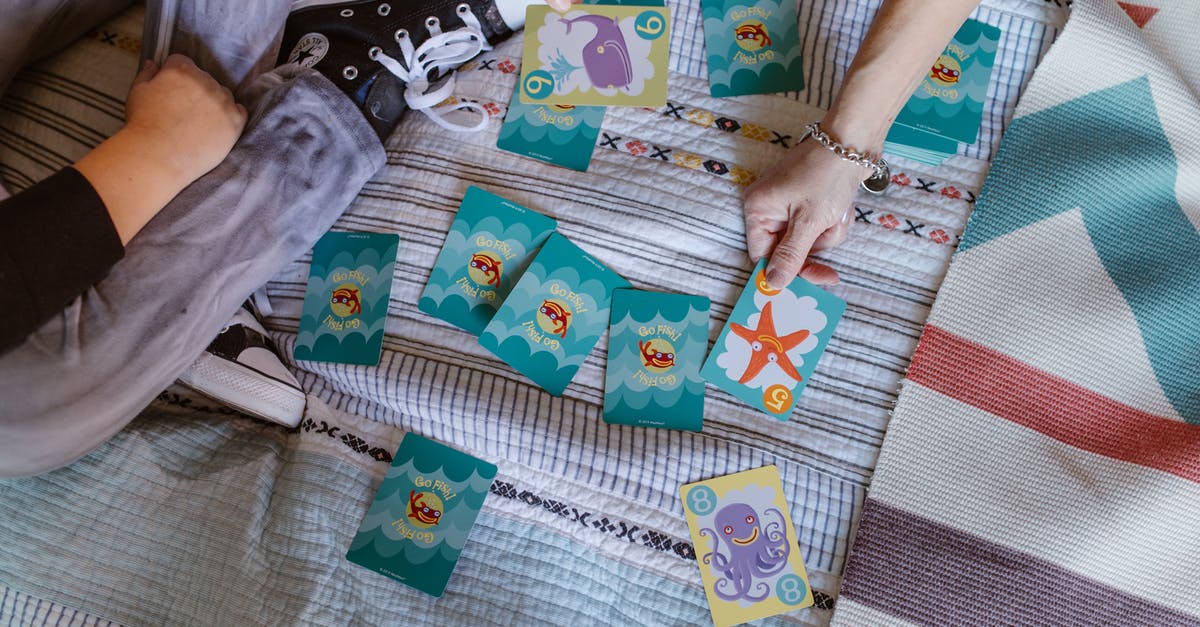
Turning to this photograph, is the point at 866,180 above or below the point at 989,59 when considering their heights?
below

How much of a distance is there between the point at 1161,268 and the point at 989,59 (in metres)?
0.38

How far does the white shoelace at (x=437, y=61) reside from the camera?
45.9 inches

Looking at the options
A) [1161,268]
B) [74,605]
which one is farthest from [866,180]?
[74,605]

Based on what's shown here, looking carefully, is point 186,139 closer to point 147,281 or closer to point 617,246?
point 147,281

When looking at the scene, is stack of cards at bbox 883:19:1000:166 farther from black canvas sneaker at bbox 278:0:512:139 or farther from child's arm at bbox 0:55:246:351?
child's arm at bbox 0:55:246:351

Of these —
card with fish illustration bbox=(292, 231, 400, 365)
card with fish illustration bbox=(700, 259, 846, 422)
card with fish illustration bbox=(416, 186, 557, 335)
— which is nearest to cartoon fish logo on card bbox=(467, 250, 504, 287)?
card with fish illustration bbox=(416, 186, 557, 335)

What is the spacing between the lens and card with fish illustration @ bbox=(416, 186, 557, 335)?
1.09 m

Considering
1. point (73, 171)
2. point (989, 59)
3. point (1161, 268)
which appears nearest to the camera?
point (73, 171)

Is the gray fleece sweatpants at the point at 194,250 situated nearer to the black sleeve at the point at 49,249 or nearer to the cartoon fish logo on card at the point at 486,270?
the black sleeve at the point at 49,249

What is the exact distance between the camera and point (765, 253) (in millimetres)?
1067

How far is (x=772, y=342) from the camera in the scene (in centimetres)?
104

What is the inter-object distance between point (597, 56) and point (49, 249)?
76 cm

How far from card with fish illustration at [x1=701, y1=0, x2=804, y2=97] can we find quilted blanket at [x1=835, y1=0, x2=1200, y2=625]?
13.2 inches

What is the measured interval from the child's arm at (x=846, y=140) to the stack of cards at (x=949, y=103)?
0.07m
